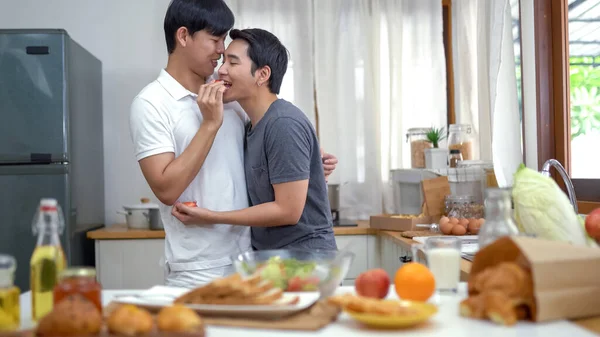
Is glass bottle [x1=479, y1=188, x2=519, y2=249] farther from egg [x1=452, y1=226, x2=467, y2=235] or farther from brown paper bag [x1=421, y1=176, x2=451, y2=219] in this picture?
brown paper bag [x1=421, y1=176, x2=451, y2=219]

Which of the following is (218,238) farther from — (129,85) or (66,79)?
(129,85)

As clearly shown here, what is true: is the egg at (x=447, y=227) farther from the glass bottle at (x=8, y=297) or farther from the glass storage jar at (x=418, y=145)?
the glass bottle at (x=8, y=297)

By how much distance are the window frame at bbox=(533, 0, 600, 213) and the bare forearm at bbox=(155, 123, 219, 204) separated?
75.0 inches

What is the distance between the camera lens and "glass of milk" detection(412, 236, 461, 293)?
1.41 meters

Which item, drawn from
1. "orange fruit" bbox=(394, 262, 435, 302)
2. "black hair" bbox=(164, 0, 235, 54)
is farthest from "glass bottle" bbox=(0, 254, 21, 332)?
"black hair" bbox=(164, 0, 235, 54)

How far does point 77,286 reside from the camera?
1.16m

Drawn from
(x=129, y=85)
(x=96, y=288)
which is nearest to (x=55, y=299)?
(x=96, y=288)

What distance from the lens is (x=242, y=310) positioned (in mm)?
1232

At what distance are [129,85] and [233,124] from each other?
2.17 metres

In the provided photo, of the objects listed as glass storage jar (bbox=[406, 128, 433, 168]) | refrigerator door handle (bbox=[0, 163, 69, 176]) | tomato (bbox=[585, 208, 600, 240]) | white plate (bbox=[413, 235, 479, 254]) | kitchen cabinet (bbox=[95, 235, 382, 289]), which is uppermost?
glass storage jar (bbox=[406, 128, 433, 168])

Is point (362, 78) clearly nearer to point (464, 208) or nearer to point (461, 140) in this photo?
point (461, 140)

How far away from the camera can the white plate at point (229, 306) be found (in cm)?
123

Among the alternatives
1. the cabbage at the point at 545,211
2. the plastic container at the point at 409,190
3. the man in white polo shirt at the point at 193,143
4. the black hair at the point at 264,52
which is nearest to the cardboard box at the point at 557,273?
the cabbage at the point at 545,211

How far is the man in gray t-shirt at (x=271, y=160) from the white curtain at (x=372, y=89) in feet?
6.34
